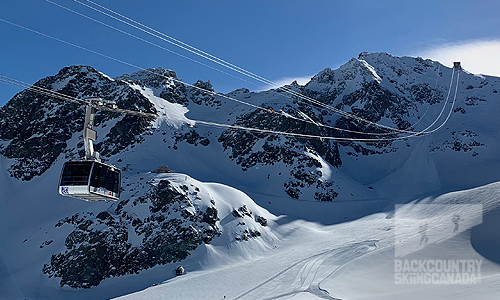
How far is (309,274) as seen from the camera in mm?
44156

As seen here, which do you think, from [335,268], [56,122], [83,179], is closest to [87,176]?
[83,179]

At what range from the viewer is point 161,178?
6806 centimetres

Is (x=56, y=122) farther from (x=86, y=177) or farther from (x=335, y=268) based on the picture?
(x=86, y=177)

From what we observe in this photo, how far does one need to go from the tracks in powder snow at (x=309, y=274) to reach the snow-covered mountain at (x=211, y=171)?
1.63 m

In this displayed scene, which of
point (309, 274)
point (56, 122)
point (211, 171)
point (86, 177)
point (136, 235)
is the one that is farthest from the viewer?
point (56, 122)

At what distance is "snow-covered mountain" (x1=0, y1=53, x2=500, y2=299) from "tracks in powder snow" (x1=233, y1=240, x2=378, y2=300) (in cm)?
163

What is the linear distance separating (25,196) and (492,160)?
9397cm

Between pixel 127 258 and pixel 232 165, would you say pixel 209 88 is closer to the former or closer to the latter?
pixel 232 165

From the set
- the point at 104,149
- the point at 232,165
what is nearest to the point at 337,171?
the point at 232,165

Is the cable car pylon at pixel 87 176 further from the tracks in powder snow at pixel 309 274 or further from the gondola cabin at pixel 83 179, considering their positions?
the tracks in powder snow at pixel 309 274

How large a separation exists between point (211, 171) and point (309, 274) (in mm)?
47606

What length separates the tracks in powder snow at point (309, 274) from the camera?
38.9 metres

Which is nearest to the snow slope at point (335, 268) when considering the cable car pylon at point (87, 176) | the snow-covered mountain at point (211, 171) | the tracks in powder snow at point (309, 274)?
the tracks in powder snow at point (309, 274)

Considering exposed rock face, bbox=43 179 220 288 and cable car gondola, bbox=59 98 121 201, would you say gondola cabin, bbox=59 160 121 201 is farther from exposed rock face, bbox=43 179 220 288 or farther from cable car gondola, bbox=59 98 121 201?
exposed rock face, bbox=43 179 220 288
